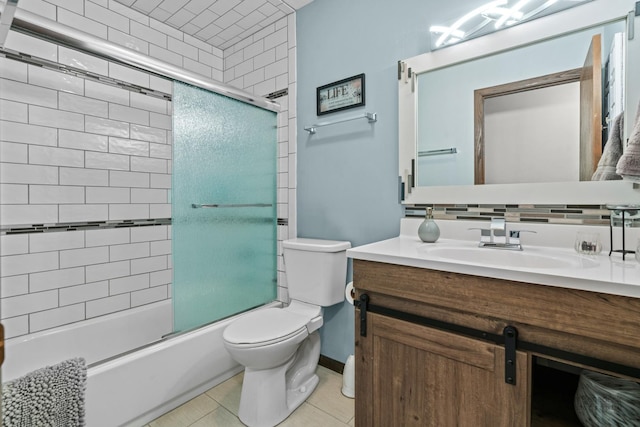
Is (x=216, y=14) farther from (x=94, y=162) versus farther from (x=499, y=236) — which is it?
(x=499, y=236)

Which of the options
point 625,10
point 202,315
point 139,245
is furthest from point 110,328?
point 625,10

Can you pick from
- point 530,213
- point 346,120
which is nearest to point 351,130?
point 346,120

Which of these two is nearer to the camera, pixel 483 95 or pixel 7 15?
pixel 7 15

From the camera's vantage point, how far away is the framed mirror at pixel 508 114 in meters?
1.20

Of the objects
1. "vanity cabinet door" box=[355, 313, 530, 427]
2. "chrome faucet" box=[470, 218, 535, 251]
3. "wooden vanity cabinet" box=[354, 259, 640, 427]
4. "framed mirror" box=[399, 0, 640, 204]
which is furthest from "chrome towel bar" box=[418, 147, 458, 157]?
"vanity cabinet door" box=[355, 313, 530, 427]

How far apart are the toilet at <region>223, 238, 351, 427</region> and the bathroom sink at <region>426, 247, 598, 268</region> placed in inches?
25.2

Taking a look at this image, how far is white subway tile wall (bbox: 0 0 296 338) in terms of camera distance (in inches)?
65.4

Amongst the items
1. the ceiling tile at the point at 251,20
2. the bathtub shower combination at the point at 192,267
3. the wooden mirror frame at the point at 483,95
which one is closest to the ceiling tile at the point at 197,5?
the ceiling tile at the point at 251,20

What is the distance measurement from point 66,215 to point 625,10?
2.75 m

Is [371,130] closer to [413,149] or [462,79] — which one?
[413,149]

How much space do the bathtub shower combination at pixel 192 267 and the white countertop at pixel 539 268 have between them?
3.09ft

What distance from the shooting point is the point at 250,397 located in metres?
1.51

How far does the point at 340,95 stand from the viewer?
6.23 ft

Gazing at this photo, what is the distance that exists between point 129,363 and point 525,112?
2.03 m
